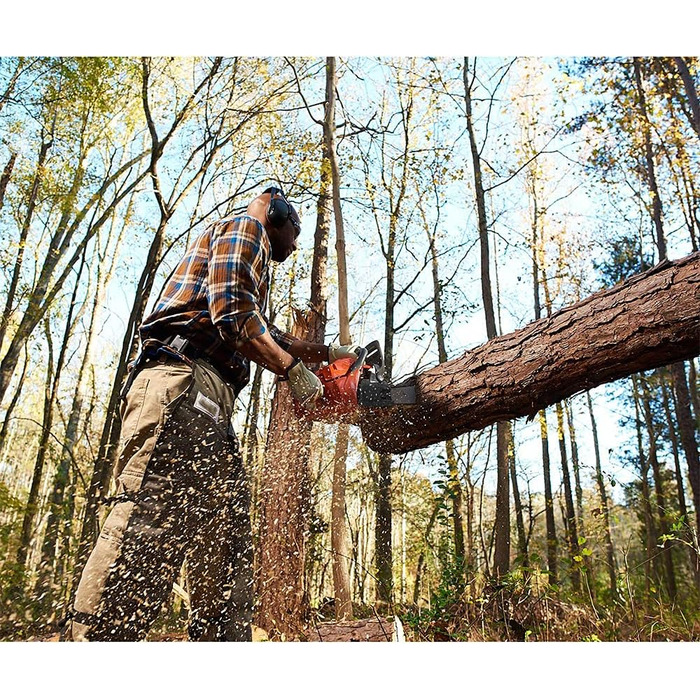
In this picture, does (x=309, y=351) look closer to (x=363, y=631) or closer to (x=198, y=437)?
(x=198, y=437)

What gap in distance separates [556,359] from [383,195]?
4.56m

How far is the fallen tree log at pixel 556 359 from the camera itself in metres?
1.88

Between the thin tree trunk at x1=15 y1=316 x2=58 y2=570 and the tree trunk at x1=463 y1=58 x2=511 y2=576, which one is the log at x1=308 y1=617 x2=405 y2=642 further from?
the thin tree trunk at x1=15 y1=316 x2=58 y2=570

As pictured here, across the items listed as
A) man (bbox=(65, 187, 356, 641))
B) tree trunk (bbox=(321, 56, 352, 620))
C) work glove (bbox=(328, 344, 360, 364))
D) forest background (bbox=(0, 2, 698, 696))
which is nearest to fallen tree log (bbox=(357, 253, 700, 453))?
work glove (bbox=(328, 344, 360, 364))

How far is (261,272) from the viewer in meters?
1.92

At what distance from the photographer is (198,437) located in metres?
1.78

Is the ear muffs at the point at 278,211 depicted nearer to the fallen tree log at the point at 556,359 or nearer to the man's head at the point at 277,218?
the man's head at the point at 277,218

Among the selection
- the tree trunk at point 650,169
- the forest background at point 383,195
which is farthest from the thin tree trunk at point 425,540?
the tree trunk at point 650,169

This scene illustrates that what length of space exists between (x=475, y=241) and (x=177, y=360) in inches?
199

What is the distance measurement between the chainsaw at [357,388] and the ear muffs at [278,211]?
583mm

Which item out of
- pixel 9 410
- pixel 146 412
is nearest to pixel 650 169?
pixel 146 412

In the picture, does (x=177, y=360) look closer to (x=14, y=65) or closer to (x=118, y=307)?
(x=14, y=65)

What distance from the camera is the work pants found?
60.8 inches
